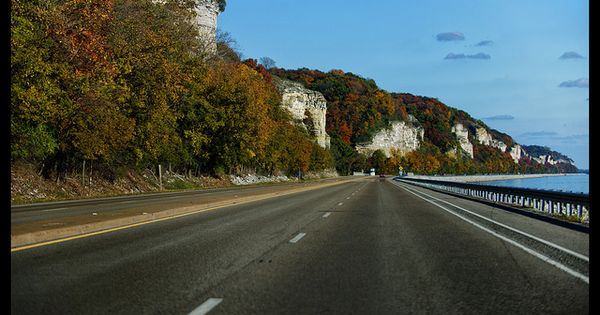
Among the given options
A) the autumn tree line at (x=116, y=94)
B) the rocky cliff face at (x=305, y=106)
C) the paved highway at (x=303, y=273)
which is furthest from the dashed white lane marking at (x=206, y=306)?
the rocky cliff face at (x=305, y=106)

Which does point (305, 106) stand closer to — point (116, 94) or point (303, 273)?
point (116, 94)

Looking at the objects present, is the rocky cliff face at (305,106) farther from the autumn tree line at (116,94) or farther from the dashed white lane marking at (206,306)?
the dashed white lane marking at (206,306)

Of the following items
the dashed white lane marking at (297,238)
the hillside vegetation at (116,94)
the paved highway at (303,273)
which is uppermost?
the hillside vegetation at (116,94)

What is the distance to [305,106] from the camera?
6388 inches

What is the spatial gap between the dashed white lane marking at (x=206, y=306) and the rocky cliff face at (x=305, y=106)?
482ft

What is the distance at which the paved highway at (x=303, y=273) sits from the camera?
247 inches

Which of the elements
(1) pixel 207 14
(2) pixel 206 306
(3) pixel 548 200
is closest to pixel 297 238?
(2) pixel 206 306

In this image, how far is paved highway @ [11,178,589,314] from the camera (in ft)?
20.5

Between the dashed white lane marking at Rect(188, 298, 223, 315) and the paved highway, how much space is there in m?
0.01

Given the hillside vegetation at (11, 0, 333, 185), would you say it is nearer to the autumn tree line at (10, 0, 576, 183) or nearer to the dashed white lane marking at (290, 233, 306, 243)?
the autumn tree line at (10, 0, 576, 183)

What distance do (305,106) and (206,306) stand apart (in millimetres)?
157025

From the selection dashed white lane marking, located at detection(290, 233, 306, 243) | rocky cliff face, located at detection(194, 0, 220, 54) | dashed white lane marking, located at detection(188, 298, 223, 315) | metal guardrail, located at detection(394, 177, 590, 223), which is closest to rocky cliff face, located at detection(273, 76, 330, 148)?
rocky cliff face, located at detection(194, 0, 220, 54)

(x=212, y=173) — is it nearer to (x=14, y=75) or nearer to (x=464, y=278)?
(x=14, y=75)

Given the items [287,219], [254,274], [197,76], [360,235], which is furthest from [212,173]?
[254,274]
